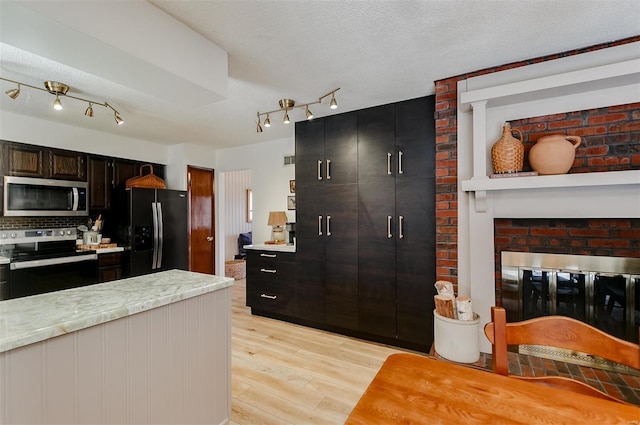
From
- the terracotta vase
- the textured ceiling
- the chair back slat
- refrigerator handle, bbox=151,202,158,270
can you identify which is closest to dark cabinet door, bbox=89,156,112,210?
refrigerator handle, bbox=151,202,158,270

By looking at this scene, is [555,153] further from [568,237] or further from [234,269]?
[234,269]

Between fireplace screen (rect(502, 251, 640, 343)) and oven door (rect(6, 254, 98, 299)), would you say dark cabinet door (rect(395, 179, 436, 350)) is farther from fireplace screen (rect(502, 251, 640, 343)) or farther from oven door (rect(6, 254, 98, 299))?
oven door (rect(6, 254, 98, 299))

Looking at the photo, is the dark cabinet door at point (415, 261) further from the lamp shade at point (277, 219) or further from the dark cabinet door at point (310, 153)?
the lamp shade at point (277, 219)

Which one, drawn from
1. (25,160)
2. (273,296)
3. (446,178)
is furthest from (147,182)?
(446,178)

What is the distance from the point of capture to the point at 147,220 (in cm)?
409

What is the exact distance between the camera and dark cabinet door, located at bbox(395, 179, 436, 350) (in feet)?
8.93

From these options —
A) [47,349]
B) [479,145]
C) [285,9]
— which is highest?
[285,9]

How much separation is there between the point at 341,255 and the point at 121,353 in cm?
220

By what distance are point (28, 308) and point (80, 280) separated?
2.71m

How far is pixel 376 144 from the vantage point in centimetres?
302

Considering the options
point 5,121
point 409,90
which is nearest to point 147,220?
point 5,121

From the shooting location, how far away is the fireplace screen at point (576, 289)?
199 centimetres

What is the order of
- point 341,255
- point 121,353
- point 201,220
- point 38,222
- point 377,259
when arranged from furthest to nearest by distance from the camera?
point 201,220
point 38,222
point 341,255
point 377,259
point 121,353

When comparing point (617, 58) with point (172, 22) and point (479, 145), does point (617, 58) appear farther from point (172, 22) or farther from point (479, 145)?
point (172, 22)
